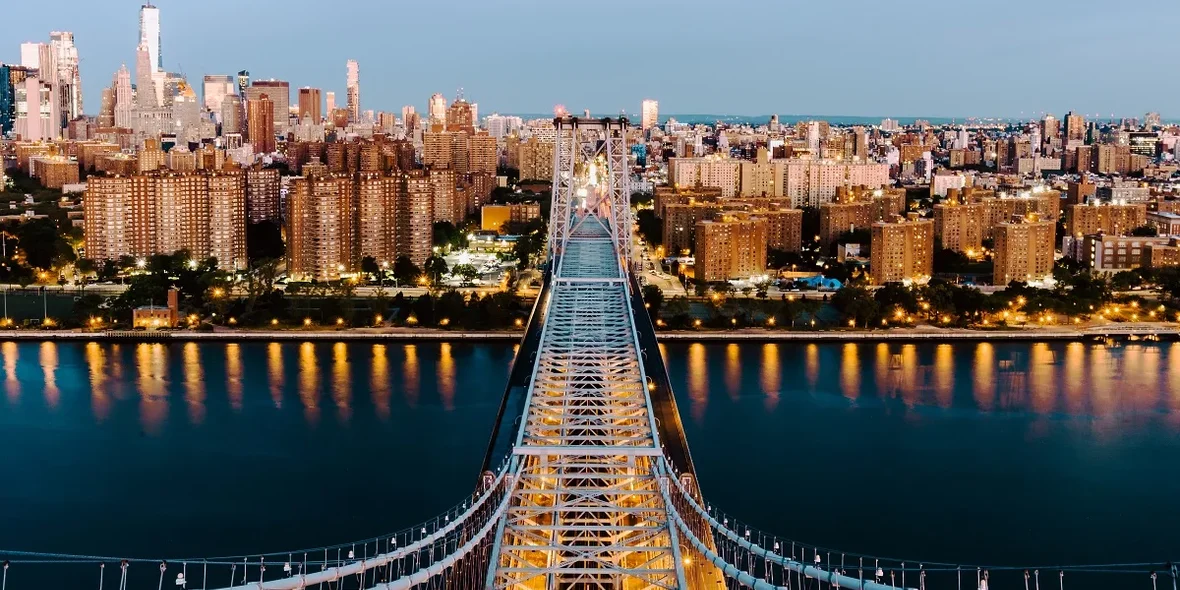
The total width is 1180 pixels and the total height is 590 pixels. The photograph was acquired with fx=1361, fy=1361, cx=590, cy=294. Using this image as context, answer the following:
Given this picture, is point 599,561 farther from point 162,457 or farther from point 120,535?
point 162,457

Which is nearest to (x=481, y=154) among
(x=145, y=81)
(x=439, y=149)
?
(x=439, y=149)

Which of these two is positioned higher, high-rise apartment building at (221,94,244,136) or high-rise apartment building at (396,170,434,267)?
high-rise apartment building at (221,94,244,136)

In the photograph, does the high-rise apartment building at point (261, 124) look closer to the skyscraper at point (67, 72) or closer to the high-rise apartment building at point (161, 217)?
the skyscraper at point (67, 72)

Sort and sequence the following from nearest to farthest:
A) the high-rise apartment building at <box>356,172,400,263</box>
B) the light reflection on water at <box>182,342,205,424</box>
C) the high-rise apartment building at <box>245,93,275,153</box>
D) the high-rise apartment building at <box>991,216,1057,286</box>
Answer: the light reflection on water at <box>182,342,205,424</box>, the high-rise apartment building at <box>991,216,1057,286</box>, the high-rise apartment building at <box>356,172,400,263</box>, the high-rise apartment building at <box>245,93,275,153</box>

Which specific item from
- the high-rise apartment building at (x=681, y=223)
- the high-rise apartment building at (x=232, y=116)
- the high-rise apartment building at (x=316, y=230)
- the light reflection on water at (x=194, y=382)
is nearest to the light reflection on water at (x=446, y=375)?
the light reflection on water at (x=194, y=382)

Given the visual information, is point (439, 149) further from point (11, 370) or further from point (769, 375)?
point (769, 375)

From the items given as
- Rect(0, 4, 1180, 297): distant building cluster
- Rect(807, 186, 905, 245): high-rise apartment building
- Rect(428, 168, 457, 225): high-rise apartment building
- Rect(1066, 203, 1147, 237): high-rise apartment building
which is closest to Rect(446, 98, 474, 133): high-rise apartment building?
Rect(0, 4, 1180, 297): distant building cluster

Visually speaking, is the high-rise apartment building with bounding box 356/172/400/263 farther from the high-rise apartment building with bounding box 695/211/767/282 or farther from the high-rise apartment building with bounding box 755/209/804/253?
the high-rise apartment building with bounding box 755/209/804/253
